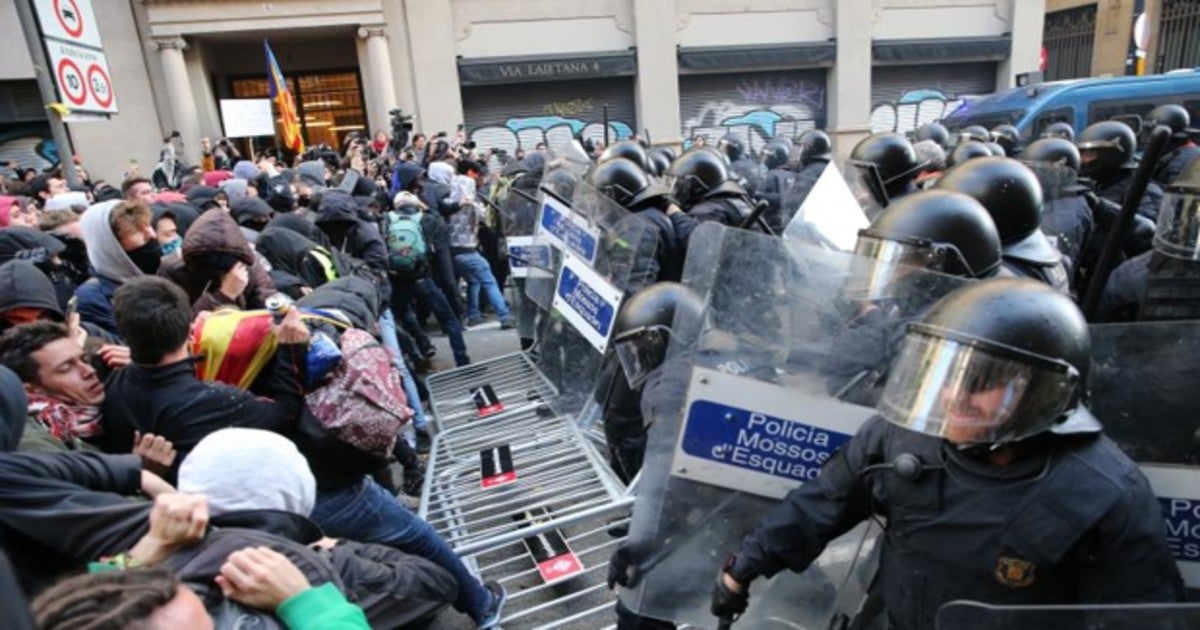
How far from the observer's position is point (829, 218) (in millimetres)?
2699

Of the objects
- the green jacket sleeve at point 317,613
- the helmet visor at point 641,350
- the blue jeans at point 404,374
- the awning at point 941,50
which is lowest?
the blue jeans at point 404,374

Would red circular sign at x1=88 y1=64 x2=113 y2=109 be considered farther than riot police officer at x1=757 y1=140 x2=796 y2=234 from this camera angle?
No

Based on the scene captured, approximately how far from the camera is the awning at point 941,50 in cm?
1792

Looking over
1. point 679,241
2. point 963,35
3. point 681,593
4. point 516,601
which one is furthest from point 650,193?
point 963,35

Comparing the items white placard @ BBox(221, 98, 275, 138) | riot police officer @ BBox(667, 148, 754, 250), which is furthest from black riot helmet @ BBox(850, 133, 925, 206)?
white placard @ BBox(221, 98, 275, 138)

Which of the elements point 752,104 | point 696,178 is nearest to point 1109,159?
point 696,178

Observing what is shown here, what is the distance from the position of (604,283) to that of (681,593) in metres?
1.59

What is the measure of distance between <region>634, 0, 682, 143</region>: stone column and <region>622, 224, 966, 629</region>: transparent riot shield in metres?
16.2

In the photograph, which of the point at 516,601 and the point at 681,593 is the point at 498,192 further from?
the point at 681,593

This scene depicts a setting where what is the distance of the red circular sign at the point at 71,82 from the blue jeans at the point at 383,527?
3117 mm

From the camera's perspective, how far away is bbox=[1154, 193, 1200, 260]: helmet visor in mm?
2246

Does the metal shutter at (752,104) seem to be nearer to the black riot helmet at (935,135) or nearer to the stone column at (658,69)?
the stone column at (658,69)

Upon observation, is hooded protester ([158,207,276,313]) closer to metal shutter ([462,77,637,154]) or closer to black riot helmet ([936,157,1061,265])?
black riot helmet ([936,157,1061,265])

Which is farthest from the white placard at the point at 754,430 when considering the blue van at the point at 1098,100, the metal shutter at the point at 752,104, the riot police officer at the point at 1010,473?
the metal shutter at the point at 752,104
